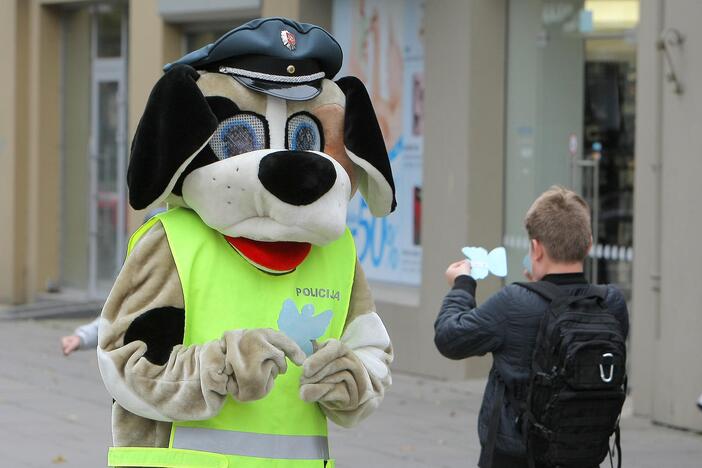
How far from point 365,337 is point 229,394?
551 millimetres

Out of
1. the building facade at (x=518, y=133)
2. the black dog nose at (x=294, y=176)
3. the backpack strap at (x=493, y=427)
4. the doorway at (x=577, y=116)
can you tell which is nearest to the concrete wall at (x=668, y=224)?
the building facade at (x=518, y=133)

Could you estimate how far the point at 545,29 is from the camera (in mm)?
11492

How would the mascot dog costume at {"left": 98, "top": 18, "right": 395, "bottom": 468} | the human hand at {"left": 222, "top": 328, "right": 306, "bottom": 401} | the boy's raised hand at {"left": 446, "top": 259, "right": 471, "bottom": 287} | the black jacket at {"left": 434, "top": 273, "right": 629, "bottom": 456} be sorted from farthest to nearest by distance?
the boy's raised hand at {"left": 446, "top": 259, "right": 471, "bottom": 287} → the black jacket at {"left": 434, "top": 273, "right": 629, "bottom": 456} → the mascot dog costume at {"left": 98, "top": 18, "right": 395, "bottom": 468} → the human hand at {"left": 222, "top": 328, "right": 306, "bottom": 401}

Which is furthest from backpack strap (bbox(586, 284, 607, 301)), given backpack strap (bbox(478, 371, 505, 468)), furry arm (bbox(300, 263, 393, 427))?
furry arm (bbox(300, 263, 393, 427))

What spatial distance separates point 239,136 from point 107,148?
14.3 meters

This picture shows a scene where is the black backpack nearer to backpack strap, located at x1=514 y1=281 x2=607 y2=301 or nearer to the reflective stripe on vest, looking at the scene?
backpack strap, located at x1=514 y1=281 x2=607 y2=301

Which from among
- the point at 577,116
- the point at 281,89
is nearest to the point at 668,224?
the point at 577,116

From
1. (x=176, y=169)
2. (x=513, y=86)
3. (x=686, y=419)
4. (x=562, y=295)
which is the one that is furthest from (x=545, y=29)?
(x=176, y=169)

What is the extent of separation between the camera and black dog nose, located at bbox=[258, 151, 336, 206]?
155 inches

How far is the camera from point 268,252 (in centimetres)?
409

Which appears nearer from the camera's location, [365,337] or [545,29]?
[365,337]

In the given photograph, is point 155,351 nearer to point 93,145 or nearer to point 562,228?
point 562,228

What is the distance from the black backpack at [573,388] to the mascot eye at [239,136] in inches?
47.2

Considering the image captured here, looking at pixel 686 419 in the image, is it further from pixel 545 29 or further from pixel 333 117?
pixel 333 117
